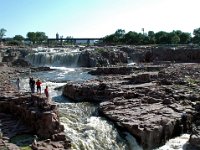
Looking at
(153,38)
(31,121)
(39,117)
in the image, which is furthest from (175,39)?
(39,117)

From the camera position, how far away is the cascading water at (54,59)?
6406cm

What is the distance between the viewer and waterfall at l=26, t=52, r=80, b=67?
64.1m

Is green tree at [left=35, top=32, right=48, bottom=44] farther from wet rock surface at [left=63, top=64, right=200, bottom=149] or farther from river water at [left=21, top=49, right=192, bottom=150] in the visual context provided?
river water at [left=21, top=49, right=192, bottom=150]

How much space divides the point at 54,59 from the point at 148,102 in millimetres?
38469

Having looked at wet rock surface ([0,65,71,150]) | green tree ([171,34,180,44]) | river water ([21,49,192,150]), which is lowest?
river water ([21,49,192,150])

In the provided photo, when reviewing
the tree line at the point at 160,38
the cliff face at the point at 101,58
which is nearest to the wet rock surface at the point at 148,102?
the cliff face at the point at 101,58

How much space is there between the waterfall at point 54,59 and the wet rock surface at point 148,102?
89.7 feet

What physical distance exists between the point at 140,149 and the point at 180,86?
1073 centimetres

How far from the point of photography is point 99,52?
6500cm

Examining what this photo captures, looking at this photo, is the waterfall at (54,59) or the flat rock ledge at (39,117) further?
the waterfall at (54,59)

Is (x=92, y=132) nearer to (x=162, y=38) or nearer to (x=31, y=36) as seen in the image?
(x=162, y=38)

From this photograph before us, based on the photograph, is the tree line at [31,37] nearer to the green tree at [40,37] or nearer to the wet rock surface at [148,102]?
the green tree at [40,37]

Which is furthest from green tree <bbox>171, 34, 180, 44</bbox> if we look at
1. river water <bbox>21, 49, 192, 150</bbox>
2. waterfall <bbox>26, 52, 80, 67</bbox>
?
river water <bbox>21, 49, 192, 150</bbox>

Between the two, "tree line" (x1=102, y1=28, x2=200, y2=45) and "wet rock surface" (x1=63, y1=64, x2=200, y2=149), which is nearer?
"wet rock surface" (x1=63, y1=64, x2=200, y2=149)
